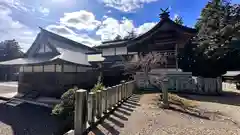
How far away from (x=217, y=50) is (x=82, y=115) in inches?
585

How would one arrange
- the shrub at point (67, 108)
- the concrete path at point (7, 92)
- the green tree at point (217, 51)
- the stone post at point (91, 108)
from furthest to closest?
the green tree at point (217, 51), the concrete path at point (7, 92), the shrub at point (67, 108), the stone post at point (91, 108)

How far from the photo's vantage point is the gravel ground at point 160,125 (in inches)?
148

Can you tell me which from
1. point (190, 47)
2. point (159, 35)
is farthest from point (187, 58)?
point (159, 35)

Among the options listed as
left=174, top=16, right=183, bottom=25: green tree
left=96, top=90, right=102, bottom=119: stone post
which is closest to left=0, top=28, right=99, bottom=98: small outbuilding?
left=96, top=90, right=102, bottom=119: stone post

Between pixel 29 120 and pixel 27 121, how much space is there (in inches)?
5.3

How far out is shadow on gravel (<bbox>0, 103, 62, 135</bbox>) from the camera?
6.77m

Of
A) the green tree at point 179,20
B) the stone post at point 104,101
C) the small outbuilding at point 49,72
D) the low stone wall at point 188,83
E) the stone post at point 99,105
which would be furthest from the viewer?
the green tree at point 179,20

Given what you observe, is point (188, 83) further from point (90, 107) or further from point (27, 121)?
point (27, 121)

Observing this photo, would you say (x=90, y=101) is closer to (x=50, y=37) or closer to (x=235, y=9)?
(x=50, y=37)

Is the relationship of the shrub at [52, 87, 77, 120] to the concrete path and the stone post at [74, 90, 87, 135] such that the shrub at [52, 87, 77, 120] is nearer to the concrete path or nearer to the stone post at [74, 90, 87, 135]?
the stone post at [74, 90, 87, 135]

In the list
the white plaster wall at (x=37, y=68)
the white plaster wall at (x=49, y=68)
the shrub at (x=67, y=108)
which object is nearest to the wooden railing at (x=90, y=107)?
the shrub at (x=67, y=108)

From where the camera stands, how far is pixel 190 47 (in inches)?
629

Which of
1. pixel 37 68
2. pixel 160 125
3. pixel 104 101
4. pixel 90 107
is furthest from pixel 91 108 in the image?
pixel 37 68

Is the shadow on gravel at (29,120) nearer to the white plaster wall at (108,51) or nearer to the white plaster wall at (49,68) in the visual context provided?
the white plaster wall at (49,68)
